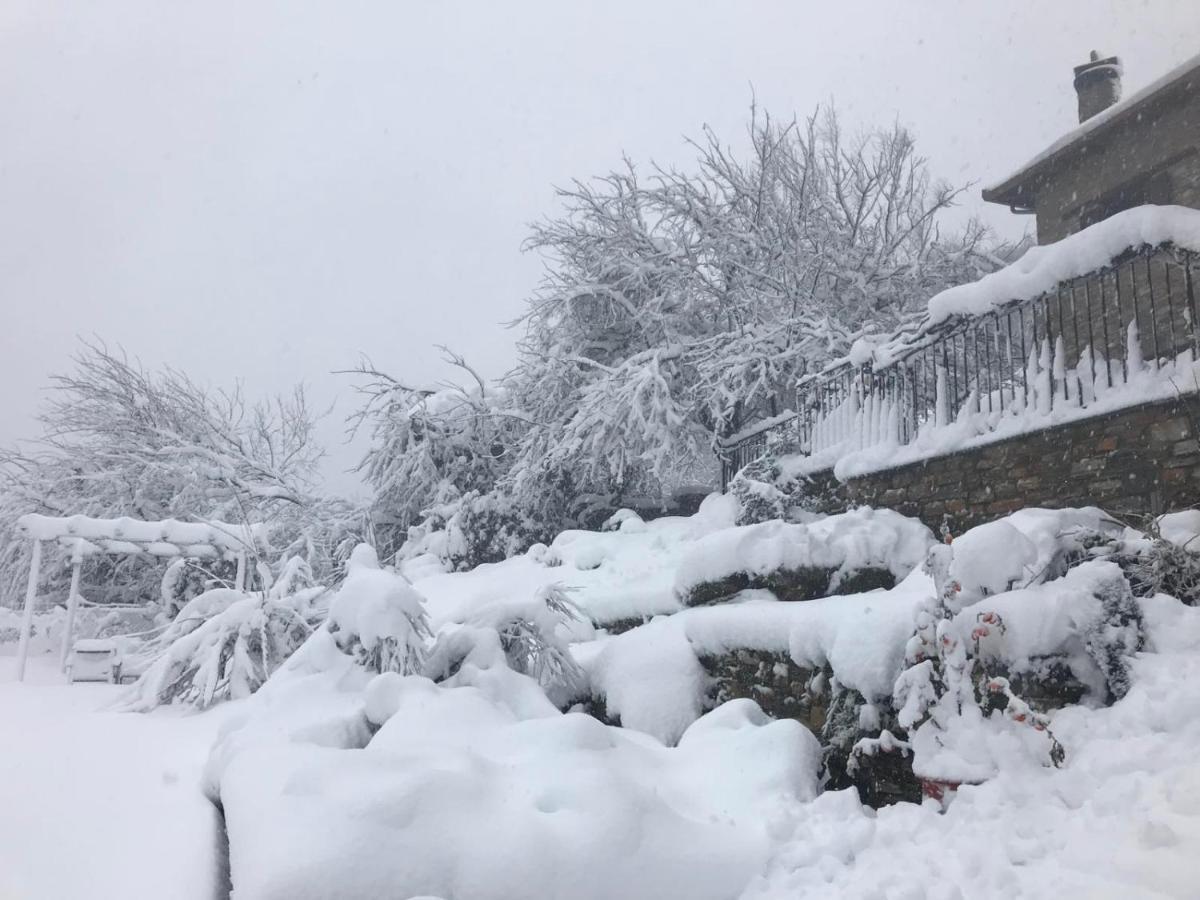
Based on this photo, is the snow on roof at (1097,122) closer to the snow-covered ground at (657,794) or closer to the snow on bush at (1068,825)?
the snow-covered ground at (657,794)

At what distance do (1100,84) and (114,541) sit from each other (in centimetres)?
1492

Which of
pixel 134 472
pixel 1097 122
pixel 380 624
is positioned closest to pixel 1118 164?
pixel 1097 122

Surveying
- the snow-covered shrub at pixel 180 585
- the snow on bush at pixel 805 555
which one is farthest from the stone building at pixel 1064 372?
the snow-covered shrub at pixel 180 585

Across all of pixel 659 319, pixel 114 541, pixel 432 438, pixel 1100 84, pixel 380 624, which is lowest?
pixel 380 624

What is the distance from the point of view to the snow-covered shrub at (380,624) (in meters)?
5.13

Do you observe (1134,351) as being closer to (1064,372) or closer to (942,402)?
(1064,372)

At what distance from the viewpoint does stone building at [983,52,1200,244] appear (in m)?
7.89

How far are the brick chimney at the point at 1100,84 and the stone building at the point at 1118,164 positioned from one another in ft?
0.08

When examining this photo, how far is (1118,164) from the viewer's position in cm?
870

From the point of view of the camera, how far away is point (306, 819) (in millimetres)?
2725

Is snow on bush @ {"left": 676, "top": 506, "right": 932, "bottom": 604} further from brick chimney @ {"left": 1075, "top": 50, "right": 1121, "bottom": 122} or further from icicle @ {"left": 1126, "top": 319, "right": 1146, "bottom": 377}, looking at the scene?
brick chimney @ {"left": 1075, "top": 50, "right": 1121, "bottom": 122}

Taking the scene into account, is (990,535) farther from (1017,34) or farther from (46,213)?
(46,213)

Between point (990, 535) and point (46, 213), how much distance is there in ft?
87.1

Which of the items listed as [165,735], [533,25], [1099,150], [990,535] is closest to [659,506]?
[1099,150]
